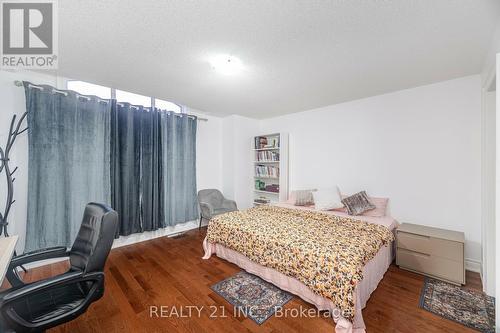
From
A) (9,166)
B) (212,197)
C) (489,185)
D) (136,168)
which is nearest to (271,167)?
(212,197)

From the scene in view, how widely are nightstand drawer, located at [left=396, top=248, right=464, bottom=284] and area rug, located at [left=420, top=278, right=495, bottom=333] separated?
10 centimetres

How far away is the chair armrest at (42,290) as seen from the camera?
99cm

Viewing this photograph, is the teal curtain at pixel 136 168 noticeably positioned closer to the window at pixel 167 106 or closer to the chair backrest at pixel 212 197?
the window at pixel 167 106

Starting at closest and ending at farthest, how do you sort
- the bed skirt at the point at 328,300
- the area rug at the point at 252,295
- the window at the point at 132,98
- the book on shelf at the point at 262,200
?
1. the bed skirt at the point at 328,300
2. the area rug at the point at 252,295
3. the window at the point at 132,98
4. the book on shelf at the point at 262,200

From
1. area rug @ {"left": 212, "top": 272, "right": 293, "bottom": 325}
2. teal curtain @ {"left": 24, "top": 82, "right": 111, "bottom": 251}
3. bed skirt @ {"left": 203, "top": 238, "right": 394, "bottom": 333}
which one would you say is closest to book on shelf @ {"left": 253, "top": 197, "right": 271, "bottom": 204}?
bed skirt @ {"left": 203, "top": 238, "right": 394, "bottom": 333}

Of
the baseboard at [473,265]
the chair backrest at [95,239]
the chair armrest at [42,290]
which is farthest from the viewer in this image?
the baseboard at [473,265]

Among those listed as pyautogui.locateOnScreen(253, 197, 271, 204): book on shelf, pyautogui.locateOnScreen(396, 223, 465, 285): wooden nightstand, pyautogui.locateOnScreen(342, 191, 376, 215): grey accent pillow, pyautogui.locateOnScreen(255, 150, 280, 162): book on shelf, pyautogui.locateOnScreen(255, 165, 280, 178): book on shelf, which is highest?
pyautogui.locateOnScreen(255, 150, 280, 162): book on shelf

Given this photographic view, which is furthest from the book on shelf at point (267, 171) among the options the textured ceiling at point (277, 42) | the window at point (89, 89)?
the window at point (89, 89)

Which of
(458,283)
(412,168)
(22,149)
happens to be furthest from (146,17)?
(458,283)

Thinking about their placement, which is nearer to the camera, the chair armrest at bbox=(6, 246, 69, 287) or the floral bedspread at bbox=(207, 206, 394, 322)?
the chair armrest at bbox=(6, 246, 69, 287)

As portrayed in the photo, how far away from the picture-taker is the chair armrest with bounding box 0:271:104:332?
3.24 feet

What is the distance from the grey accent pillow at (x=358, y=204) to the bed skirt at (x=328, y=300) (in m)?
0.57

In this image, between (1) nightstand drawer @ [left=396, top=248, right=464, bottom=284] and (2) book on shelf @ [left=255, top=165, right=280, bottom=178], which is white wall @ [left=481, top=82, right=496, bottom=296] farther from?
(2) book on shelf @ [left=255, top=165, right=280, bottom=178]

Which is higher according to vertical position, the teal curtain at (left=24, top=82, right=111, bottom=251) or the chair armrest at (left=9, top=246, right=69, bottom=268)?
the teal curtain at (left=24, top=82, right=111, bottom=251)
